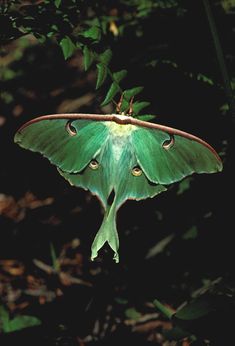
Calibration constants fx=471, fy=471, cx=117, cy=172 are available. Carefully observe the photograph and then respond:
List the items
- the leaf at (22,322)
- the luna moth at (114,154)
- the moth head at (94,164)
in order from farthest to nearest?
the leaf at (22,322), the moth head at (94,164), the luna moth at (114,154)

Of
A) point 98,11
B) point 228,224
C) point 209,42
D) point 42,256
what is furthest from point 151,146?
point 42,256

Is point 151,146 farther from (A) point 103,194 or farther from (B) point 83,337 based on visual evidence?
(B) point 83,337

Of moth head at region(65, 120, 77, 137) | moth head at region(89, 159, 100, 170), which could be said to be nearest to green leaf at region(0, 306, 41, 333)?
moth head at region(89, 159, 100, 170)

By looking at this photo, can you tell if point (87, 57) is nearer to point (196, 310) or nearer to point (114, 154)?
point (114, 154)

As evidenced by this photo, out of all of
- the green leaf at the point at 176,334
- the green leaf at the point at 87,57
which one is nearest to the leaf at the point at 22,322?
the green leaf at the point at 176,334

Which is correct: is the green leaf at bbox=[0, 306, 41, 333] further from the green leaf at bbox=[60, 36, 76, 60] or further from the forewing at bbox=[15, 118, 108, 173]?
the green leaf at bbox=[60, 36, 76, 60]

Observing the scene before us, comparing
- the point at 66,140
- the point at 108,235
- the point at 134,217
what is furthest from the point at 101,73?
the point at 134,217

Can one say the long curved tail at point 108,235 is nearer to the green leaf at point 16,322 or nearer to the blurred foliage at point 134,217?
the blurred foliage at point 134,217

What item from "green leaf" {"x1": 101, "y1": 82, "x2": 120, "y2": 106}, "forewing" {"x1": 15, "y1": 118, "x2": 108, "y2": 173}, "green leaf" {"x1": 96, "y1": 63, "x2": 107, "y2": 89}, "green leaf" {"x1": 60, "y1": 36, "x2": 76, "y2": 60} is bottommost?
"forewing" {"x1": 15, "y1": 118, "x2": 108, "y2": 173}
